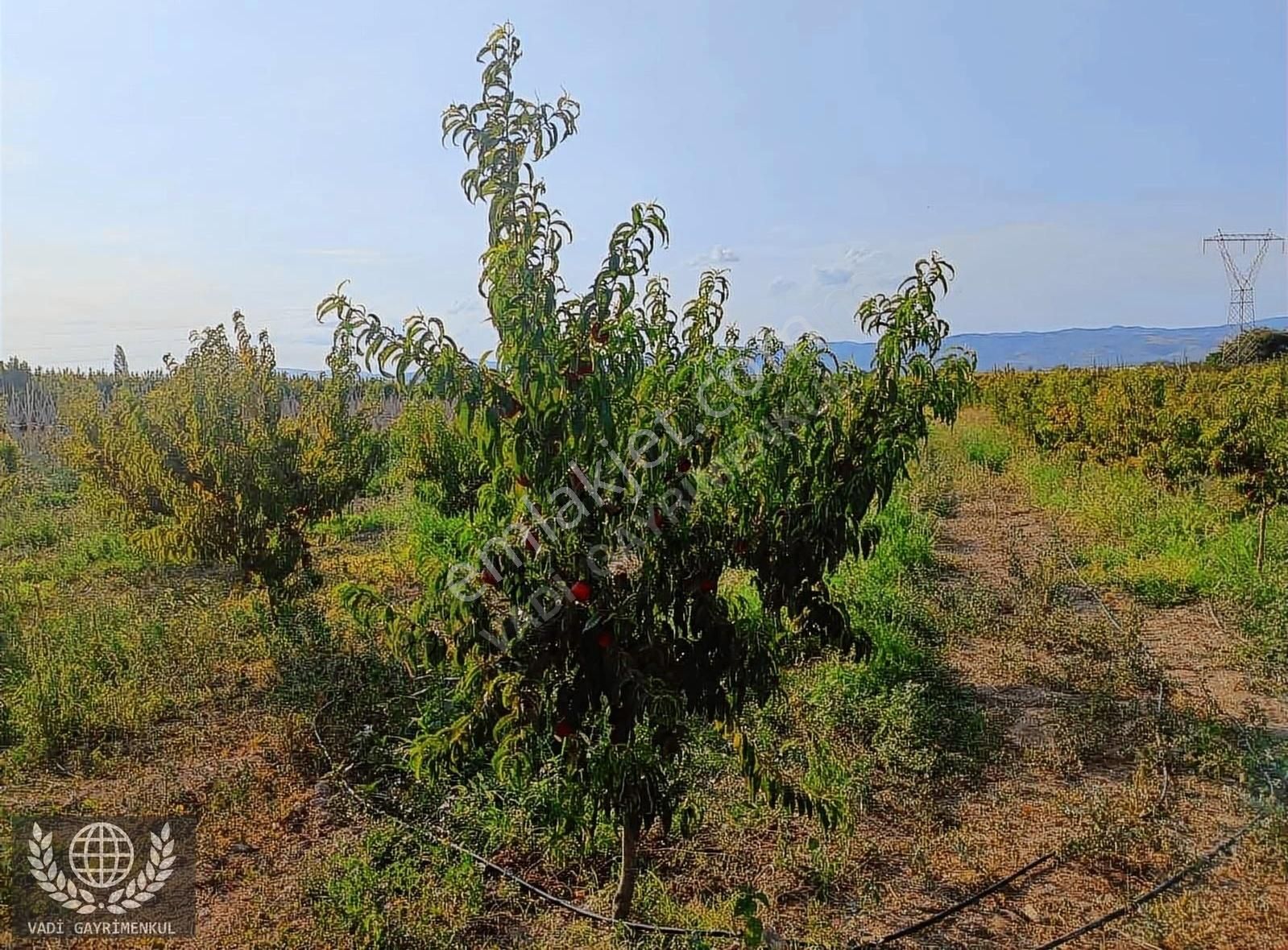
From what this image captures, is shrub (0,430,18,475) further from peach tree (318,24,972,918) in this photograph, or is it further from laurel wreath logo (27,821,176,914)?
peach tree (318,24,972,918)

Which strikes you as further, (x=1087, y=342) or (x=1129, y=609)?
(x=1087, y=342)

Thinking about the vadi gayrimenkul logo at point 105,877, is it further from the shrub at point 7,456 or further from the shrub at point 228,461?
the shrub at point 7,456

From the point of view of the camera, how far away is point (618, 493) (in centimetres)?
261

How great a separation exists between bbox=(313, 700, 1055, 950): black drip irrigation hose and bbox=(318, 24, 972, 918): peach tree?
0.50 ft

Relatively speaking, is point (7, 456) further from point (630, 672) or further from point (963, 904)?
point (963, 904)

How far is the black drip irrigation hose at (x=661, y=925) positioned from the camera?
2.94 m

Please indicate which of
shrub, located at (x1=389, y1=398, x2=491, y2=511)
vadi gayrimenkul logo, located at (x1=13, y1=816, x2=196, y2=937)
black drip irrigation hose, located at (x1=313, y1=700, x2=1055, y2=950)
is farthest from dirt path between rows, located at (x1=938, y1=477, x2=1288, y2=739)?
vadi gayrimenkul logo, located at (x1=13, y1=816, x2=196, y2=937)

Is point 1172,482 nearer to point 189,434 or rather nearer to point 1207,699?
point 1207,699

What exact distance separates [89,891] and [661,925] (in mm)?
2297

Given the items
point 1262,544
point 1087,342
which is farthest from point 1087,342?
point 1262,544

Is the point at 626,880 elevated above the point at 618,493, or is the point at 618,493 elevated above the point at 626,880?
the point at 618,493

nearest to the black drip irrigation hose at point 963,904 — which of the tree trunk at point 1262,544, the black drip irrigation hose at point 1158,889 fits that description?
the black drip irrigation hose at point 1158,889

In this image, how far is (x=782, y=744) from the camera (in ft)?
14.5

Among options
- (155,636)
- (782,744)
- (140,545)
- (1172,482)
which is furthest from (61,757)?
(1172,482)
